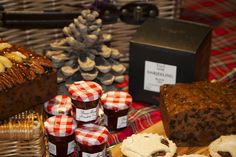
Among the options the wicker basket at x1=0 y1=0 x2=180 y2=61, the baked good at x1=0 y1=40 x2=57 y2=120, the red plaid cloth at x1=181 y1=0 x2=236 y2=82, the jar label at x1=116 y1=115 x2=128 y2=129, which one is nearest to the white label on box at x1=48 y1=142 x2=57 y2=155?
the baked good at x1=0 y1=40 x2=57 y2=120

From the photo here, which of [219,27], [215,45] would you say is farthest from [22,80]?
[219,27]

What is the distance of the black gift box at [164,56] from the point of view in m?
1.53

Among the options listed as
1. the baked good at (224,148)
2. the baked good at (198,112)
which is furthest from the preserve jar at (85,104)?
the baked good at (224,148)

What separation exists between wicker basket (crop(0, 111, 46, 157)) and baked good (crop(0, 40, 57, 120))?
6 cm

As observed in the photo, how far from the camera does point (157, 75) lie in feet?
5.17

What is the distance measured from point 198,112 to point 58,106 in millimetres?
409

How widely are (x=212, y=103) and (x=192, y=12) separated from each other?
0.96 metres

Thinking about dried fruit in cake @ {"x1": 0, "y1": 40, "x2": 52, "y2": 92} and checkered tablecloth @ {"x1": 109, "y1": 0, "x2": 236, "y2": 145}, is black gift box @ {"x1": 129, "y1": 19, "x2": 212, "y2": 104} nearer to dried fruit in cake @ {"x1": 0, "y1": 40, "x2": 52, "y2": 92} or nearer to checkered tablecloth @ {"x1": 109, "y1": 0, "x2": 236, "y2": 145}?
checkered tablecloth @ {"x1": 109, "y1": 0, "x2": 236, "y2": 145}

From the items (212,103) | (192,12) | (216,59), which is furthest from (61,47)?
(192,12)

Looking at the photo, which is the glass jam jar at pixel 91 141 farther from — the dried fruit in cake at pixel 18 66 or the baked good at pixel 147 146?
the dried fruit in cake at pixel 18 66

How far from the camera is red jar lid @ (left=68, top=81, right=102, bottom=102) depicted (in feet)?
4.31

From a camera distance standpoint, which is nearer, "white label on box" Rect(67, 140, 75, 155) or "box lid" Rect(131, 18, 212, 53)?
"white label on box" Rect(67, 140, 75, 155)

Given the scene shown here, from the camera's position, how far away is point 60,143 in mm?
1305

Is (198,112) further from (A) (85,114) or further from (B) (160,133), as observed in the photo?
(A) (85,114)
